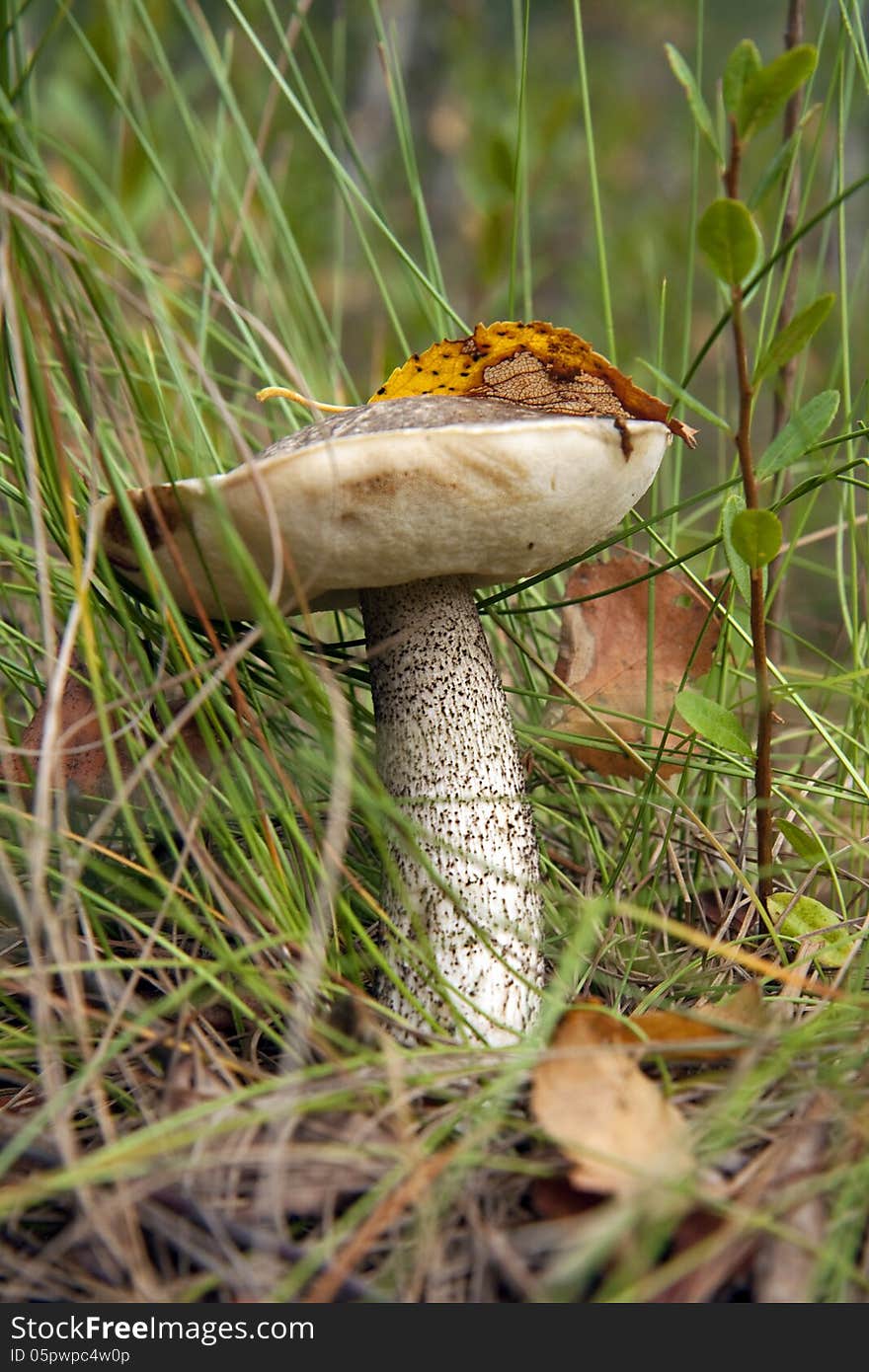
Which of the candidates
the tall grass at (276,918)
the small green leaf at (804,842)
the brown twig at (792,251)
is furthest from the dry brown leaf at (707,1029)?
the brown twig at (792,251)

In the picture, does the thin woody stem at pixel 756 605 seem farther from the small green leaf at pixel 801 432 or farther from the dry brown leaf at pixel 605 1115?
the dry brown leaf at pixel 605 1115

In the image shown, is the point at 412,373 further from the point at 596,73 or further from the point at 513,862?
the point at 596,73

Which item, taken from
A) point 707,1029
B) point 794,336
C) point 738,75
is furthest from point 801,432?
point 707,1029

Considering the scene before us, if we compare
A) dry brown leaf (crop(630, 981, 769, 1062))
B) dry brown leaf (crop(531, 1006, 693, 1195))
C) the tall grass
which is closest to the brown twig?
the tall grass

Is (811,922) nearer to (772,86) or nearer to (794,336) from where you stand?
(794,336)

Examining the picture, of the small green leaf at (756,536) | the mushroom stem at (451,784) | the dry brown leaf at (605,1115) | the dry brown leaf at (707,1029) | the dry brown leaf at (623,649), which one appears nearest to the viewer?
the dry brown leaf at (605,1115)

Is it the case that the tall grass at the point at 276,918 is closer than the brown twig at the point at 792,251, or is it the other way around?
the tall grass at the point at 276,918

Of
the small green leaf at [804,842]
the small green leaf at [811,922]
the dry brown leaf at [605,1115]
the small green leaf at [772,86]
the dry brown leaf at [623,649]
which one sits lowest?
the dry brown leaf at [605,1115]

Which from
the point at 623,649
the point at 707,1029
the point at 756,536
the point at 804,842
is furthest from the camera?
the point at 623,649
